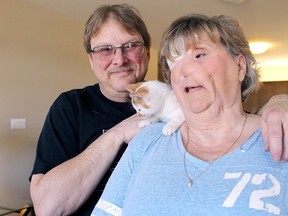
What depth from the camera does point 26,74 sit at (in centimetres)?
302

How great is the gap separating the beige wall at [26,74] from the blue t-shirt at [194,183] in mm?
2274

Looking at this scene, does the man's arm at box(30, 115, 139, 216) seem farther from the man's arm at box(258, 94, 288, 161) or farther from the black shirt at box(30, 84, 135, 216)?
the man's arm at box(258, 94, 288, 161)

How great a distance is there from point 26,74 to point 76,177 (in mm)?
2332

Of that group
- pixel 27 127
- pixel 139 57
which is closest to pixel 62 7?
pixel 27 127

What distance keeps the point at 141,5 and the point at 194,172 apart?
271 cm

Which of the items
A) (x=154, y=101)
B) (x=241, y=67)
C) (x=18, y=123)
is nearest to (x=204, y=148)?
(x=241, y=67)

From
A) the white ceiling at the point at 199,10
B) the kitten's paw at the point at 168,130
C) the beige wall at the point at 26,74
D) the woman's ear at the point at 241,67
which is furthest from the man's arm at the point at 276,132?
the beige wall at the point at 26,74

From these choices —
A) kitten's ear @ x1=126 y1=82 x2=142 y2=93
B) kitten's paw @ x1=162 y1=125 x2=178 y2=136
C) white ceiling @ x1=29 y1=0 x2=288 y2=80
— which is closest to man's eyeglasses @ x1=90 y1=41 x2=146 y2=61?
kitten's ear @ x1=126 y1=82 x2=142 y2=93

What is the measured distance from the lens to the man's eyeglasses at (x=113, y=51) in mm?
1075

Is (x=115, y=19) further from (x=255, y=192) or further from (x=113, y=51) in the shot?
(x=255, y=192)

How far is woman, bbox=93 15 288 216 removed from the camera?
675 millimetres

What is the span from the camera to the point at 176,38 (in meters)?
0.84

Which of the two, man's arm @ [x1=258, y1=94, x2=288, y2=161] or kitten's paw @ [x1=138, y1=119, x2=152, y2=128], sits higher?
man's arm @ [x1=258, y1=94, x2=288, y2=161]

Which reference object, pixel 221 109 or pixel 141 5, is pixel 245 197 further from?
pixel 141 5
